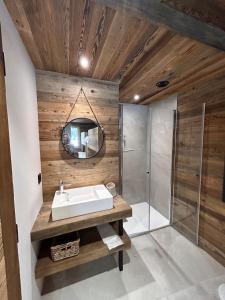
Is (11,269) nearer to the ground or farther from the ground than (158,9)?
nearer to the ground

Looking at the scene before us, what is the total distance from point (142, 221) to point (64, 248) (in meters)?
1.65

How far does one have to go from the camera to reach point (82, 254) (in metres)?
1.48

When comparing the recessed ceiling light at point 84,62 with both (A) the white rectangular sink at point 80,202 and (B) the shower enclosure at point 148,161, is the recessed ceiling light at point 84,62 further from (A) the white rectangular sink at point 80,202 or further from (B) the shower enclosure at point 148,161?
(A) the white rectangular sink at point 80,202

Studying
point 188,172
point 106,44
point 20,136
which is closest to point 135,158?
point 188,172

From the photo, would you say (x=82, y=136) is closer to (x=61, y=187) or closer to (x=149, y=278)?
(x=61, y=187)

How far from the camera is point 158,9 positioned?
914 millimetres

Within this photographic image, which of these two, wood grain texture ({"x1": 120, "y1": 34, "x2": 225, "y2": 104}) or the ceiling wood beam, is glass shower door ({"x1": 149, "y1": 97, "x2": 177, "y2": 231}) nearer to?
wood grain texture ({"x1": 120, "y1": 34, "x2": 225, "y2": 104})

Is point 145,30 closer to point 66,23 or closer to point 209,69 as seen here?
point 66,23

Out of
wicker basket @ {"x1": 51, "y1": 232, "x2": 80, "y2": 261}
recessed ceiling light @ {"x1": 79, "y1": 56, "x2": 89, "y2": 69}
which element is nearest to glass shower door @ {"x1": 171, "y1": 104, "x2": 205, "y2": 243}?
recessed ceiling light @ {"x1": 79, "y1": 56, "x2": 89, "y2": 69}

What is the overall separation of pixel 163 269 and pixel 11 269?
5.68ft

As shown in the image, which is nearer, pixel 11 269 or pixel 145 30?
pixel 11 269

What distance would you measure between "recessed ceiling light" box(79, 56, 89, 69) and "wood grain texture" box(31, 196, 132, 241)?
1562mm

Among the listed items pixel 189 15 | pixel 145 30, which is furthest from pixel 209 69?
pixel 145 30

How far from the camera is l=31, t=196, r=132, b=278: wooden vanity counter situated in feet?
4.21
